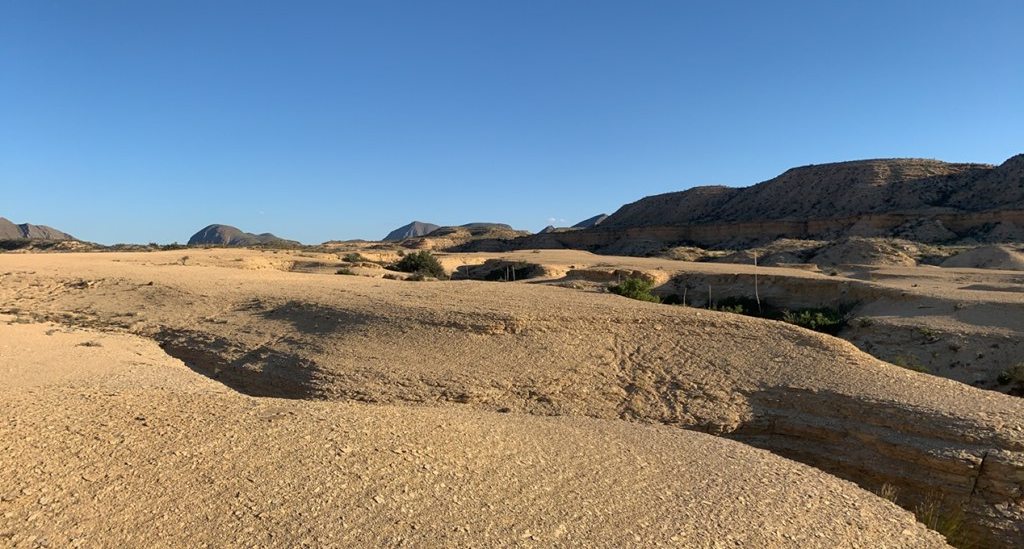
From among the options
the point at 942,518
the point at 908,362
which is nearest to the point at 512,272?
the point at 908,362

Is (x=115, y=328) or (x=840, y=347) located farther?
(x=115, y=328)

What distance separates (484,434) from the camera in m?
6.64

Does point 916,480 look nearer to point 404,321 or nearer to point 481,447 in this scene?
point 481,447

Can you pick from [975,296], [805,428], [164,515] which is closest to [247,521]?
[164,515]

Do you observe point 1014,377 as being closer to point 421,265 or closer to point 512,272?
point 512,272

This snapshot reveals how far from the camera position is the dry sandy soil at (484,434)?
185 inches

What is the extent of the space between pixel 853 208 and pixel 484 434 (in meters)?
64.2

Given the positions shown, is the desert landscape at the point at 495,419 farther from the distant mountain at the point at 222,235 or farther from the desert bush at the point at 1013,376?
the distant mountain at the point at 222,235

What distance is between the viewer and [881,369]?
9875 millimetres

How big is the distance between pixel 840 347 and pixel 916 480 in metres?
3.88

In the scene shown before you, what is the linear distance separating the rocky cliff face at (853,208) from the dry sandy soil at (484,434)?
1744 inches

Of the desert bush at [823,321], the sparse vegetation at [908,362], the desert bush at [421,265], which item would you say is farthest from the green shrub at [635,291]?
the desert bush at [421,265]

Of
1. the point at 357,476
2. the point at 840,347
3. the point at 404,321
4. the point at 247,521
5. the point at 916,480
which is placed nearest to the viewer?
the point at 247,521

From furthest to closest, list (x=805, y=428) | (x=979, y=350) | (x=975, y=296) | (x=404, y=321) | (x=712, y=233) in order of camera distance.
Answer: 1. (x=712, y=233)
2. (x=975, y=296)
3. (x=979, y=350)
4. (x=404, y=321)
5. (x=805, y=428)
